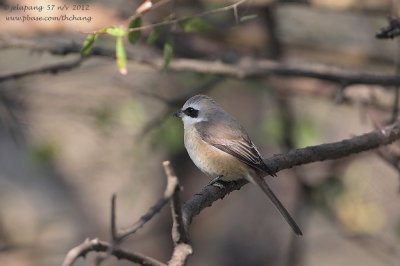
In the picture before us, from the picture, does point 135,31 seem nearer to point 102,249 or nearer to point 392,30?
point 392,30

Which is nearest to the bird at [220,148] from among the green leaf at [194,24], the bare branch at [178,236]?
the green leaf at [194,24]

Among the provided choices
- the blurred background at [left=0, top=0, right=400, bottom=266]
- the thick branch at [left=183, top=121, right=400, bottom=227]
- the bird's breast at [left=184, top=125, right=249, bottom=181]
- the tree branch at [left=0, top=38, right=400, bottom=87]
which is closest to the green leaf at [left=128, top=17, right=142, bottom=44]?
the thick branch at [left=183, top=121, right=400, bottom=227]

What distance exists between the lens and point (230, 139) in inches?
180

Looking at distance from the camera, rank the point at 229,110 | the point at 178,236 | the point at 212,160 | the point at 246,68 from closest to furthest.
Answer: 1. the point at 178,236
2. the point at 212,160
3. the point at 246,68
4. the point at 229,110

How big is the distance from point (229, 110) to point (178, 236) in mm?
5758

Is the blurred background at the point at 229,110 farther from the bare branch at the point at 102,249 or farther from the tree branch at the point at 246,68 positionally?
the bare branch at the point at 102,249

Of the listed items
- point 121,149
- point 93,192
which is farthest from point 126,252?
point 93,192

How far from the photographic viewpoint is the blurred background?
6551 mm

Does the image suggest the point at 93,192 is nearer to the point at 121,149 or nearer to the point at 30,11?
the point at 121,149

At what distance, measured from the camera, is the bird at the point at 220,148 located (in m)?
4.23

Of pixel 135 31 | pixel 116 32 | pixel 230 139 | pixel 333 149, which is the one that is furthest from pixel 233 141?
pixel 116 32

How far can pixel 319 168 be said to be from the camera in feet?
24.2

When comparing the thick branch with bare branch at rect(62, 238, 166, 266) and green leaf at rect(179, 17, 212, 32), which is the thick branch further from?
bare branch at rect(62, 238, 166, 266)

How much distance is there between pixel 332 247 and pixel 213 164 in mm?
6487
